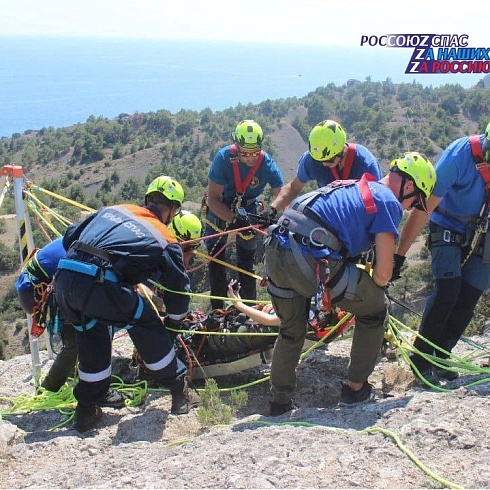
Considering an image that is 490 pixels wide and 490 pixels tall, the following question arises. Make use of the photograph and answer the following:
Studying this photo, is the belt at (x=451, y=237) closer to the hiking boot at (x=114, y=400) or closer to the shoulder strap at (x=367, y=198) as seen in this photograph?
the shoulder strap at (x=367, y=198)

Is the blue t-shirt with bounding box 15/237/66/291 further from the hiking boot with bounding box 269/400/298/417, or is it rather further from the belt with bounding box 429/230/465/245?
the belt with bounding box 429/230/465/245

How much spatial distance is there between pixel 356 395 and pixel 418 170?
6.03ft

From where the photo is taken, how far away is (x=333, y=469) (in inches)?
120

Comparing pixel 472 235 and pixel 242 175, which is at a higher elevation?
pixel 242 175

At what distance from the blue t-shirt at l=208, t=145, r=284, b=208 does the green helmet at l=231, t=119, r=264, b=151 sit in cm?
23

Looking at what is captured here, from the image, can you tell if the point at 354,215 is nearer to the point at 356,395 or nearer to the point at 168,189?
the point at 356,395

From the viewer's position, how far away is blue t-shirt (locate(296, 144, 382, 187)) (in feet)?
17.1

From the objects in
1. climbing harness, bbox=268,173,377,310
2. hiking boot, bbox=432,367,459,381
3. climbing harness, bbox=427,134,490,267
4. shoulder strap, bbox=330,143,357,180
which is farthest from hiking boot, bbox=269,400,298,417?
shoulder strap, bbox=330,143,357,180

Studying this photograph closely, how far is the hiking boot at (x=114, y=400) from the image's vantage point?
496cm

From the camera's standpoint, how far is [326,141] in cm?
511

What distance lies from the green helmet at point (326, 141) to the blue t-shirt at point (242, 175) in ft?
4.26

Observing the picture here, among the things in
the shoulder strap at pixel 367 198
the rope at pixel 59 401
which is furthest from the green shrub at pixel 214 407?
the shoulder strap at pixel 367 198

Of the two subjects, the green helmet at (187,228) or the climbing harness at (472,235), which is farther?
the green helmet at (187,228)

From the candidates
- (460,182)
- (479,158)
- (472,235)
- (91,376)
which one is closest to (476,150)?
(479,158)
